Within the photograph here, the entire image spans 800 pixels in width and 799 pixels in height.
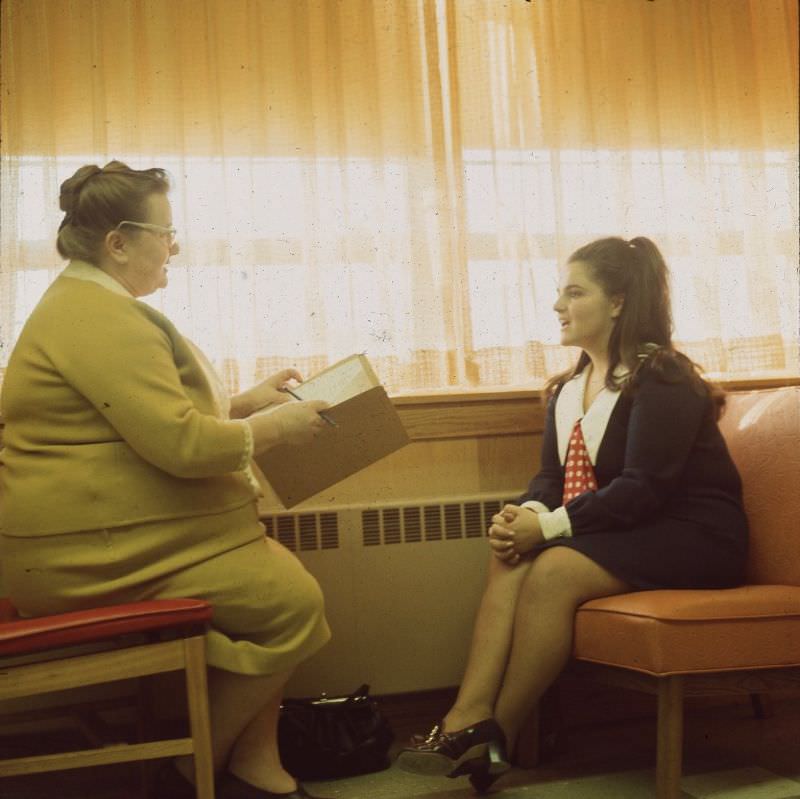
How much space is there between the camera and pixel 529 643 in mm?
1952

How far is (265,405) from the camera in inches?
85.0

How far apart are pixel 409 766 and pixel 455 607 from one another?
0.67 meters

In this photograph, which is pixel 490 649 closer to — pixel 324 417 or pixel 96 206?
pixel 324 417

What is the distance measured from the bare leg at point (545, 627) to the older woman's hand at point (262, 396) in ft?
2.26

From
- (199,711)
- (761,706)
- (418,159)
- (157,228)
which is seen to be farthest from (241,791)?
(418,159)

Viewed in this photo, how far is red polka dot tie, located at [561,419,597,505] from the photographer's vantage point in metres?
2.16

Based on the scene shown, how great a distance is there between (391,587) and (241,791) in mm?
748

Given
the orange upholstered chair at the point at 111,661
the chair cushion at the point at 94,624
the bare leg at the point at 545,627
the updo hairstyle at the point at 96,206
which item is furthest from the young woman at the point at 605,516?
the updo hairstyle at the point at 96,206

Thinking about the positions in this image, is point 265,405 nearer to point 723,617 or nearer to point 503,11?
point 723,617

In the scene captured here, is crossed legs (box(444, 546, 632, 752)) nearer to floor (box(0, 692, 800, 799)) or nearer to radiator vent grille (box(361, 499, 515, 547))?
floor (box(0, 692, 800, 799))

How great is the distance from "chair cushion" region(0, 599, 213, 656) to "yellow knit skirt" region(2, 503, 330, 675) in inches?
3.8

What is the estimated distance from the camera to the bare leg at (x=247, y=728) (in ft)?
5.78

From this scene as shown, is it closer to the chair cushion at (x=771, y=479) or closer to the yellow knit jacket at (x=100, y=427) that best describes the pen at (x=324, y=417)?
the yellow knit jacket at (x=100, y=427)

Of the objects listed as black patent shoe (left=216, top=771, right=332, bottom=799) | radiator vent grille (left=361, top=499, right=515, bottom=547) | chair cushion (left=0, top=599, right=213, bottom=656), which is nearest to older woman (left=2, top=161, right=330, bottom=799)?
black patent shoe (left=216, top=771, right=332, bottom=799)
